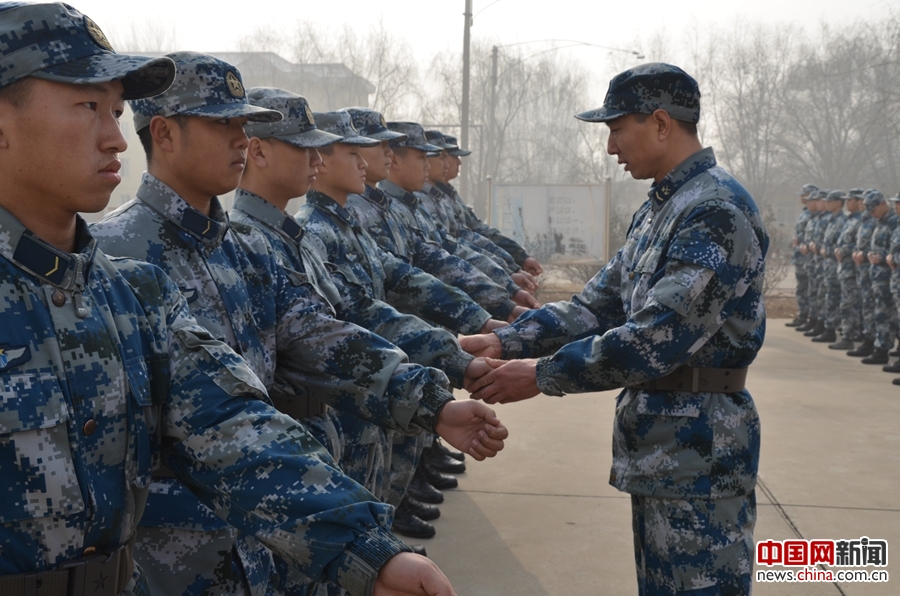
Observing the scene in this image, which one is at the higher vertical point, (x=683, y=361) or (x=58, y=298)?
(x=58, y=298)

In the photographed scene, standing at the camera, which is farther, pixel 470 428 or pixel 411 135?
pixel 411 135

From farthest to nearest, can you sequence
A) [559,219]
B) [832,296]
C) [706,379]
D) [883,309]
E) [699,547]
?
[559,219] < [832,296] < [883,309] < [706,379] < [699,547]

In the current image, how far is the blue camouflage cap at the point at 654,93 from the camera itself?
10.7 feet

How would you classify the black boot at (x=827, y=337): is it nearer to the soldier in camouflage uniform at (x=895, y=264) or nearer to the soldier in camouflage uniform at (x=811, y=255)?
the soldier in camouflage uniform at (x=811, y=255)

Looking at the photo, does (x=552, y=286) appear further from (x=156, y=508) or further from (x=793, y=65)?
(x=793, y=65)

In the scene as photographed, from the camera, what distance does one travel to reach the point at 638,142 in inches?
131

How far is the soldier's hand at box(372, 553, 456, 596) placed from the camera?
1378mm

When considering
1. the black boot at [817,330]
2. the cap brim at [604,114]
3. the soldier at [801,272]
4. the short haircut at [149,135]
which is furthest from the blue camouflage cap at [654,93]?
the soldier at [801,272]

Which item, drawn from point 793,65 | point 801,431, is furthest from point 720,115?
point 801,431

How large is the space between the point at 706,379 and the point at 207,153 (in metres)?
1.87

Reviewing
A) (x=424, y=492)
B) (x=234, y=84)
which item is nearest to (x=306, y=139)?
(x=234, y=84)

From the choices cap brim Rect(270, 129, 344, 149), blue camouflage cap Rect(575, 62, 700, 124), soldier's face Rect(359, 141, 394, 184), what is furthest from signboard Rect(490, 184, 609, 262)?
cap brim Rect(270, 129, 344, 149)

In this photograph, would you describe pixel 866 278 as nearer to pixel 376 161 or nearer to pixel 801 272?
pixel 801 272

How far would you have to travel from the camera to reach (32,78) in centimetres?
146
